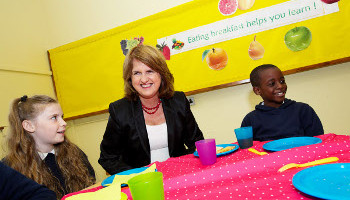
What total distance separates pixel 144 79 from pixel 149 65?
10 cm

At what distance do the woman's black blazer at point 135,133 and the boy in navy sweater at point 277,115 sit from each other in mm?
434

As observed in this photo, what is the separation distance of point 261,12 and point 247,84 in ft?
2.29

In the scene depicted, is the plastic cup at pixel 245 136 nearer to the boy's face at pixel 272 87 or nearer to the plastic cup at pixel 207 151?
the plastic cup at pixel 207 151

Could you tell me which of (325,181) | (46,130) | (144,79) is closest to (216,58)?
(144,79)

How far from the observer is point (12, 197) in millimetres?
717

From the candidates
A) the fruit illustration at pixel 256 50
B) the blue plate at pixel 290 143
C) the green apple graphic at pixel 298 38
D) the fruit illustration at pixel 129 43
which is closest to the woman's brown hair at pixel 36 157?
the blue plate at pixel 290 143

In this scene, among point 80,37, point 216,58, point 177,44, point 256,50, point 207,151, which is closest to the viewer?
point 207,151

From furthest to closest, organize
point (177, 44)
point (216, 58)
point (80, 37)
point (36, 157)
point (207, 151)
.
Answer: point (80, 37)
point (177, 44)
point (216, 58)
point (36, 157)
point (207, 151)

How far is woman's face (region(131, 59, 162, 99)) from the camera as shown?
1.59 metres

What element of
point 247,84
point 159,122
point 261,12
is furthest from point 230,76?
point 159,122

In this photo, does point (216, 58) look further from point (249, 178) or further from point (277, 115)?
point (249, 178)

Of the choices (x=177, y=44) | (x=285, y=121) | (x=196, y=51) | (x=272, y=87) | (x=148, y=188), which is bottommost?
(x=285, y=121)

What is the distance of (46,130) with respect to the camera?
1.55 meters

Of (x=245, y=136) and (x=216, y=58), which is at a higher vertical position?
(x=216, y=58)
